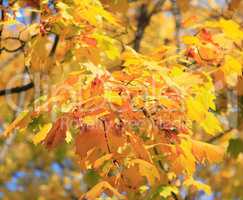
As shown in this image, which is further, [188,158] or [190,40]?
[190,40]

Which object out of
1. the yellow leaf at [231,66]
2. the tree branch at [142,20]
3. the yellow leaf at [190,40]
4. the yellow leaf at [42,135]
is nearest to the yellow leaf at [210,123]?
the yellow leaf at [231,66]

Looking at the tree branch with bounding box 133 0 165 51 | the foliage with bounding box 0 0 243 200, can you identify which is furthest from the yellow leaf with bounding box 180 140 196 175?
the tree branch with bounding box 133 0 165 51

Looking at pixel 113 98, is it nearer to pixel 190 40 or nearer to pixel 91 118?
pixel 91 118

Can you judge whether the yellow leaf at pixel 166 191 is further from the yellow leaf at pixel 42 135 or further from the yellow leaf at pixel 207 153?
the yellow leaf at pixel 42 135

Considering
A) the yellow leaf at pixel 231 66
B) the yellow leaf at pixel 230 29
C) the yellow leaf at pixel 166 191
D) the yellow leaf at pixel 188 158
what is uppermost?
the yellow leaf at pixel 230 29

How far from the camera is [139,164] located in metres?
2.39

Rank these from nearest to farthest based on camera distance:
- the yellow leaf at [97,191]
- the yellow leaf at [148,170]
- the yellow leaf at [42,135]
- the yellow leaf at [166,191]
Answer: the yellow leaf at [97,191], the yellow leaf at [148,170], the yellow leaf at [42,135], the yellow leaf at [166,191]

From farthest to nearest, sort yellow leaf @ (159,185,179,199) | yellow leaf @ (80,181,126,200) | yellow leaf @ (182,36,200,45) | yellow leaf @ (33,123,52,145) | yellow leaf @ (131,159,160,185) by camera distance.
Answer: yellow leaf @ (182,36,200,45), yellow leaf @ (159,185,179,199), yellow leaf @ (33,123,52,145), yellow leaf @ (131,159,160,185), yellow leaf @ (80,181,126,200)

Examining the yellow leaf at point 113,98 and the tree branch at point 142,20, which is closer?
the yellow leaf at point 113,98

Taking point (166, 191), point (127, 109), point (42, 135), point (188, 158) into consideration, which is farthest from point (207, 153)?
point (42, 135)

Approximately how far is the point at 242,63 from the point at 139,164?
0.89 metres

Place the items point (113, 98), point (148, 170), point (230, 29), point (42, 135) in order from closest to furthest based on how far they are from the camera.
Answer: point (113, 98), point (148, 170), point (42, 135), point (230, 29)

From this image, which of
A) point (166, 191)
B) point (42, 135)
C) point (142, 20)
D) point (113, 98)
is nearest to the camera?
point (113, 98)

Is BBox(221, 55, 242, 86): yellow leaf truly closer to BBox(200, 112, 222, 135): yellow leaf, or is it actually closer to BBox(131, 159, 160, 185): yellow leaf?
BBox(200, 112, 222, 135): yellow leaf
